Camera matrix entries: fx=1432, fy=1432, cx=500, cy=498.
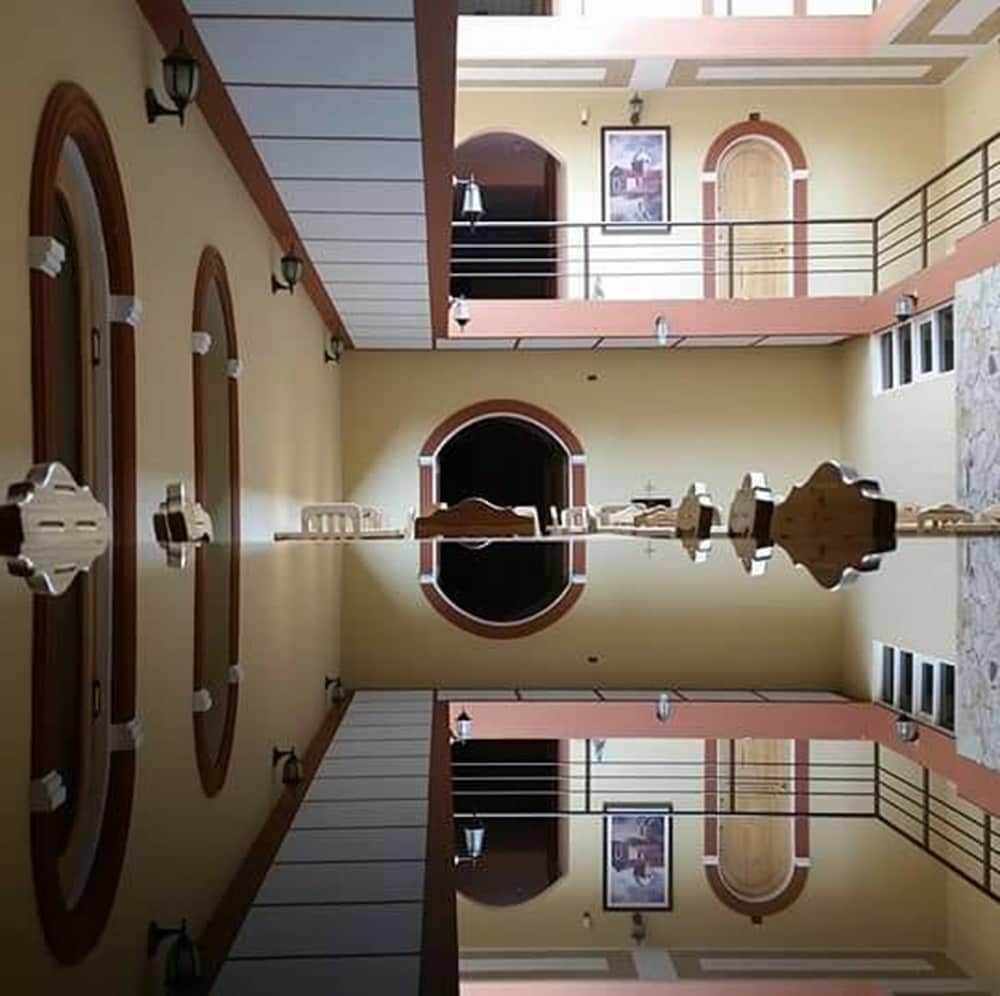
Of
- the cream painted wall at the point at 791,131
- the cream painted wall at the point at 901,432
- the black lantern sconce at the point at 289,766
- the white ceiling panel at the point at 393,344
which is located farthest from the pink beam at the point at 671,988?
the cream painted wall at the point at 791,131

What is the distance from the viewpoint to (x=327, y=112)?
23.0 ft

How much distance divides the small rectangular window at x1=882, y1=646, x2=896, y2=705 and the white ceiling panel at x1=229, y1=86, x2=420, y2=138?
4.84 m

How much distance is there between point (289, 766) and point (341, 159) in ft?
22.5

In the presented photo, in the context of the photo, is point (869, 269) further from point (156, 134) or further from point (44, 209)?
point (44, 209)

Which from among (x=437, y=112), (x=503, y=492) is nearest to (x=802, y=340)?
(x=503, y=492)

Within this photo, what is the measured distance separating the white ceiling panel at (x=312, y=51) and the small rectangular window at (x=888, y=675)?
4.08 metres

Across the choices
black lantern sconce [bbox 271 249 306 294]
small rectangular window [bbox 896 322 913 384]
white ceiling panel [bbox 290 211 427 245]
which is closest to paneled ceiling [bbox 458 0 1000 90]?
small rectangular window [bbox 896 322 913 384]

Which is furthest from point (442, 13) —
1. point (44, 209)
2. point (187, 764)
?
point (187, 764)

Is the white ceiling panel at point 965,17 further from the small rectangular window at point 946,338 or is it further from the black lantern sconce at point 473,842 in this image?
the black lantern sconce at point 473,842

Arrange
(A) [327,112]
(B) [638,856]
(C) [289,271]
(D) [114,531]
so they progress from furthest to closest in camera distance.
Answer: (C) [289,271]
(A) [327,112]
(D) [114,531]
(B) [638,856]

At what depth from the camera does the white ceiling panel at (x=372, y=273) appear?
10766 mm

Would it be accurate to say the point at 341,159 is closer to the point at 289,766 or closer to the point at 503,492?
the point at 289,766

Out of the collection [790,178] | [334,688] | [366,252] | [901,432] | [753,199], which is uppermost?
[790,178]

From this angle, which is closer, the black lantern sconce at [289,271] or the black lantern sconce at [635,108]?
the black lantern sconce at [289,271]
